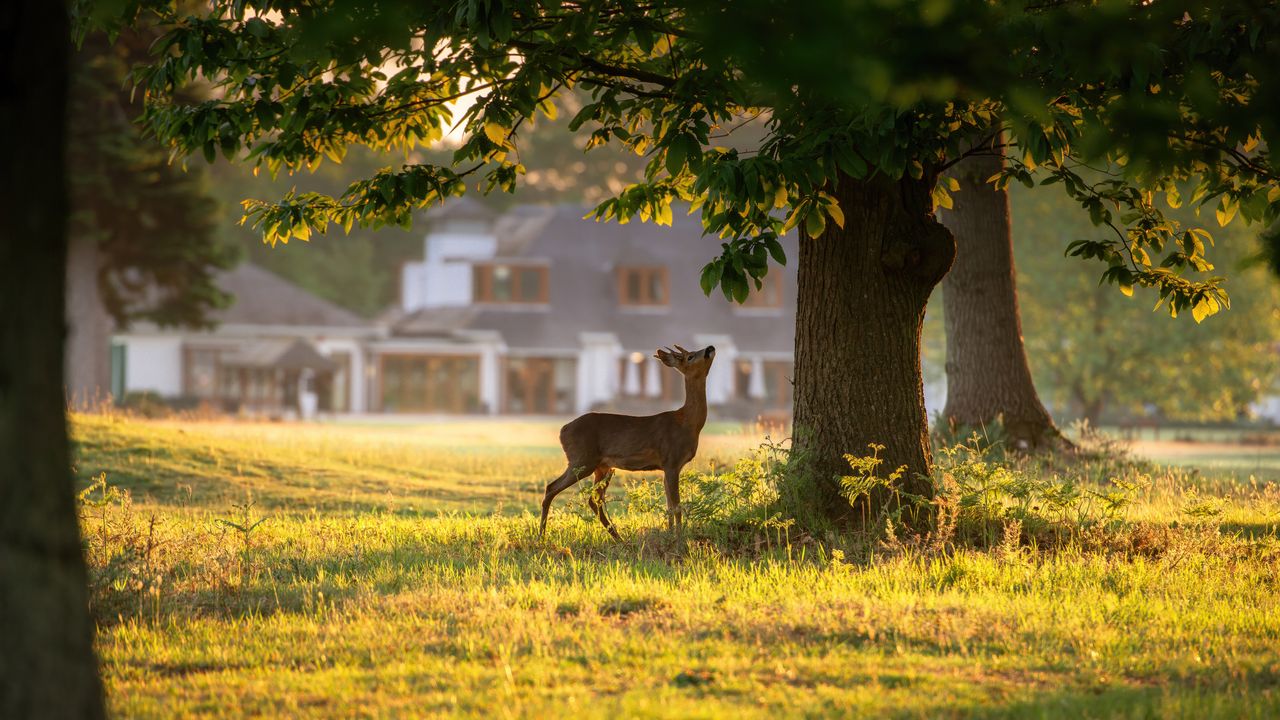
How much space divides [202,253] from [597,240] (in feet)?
85.8

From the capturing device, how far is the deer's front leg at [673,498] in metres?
9.33

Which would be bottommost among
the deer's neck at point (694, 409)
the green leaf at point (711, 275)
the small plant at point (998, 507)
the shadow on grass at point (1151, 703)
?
the shadow on grass at point (1151, 703)

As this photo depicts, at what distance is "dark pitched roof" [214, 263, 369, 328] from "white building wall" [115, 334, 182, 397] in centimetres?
218

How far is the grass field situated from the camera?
529 centimetres

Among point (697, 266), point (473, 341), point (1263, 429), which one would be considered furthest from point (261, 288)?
point (1263, 429)

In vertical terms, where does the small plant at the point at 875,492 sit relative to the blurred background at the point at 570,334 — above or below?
below

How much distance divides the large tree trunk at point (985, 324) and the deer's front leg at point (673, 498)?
8247 millimetres

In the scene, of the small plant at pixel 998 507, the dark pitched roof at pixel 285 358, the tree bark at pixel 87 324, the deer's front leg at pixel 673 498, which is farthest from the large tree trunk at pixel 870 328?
the dark pitched roof at pixel 285 358

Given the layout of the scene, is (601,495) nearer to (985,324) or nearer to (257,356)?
(985,324)

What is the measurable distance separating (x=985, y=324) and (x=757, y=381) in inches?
1305

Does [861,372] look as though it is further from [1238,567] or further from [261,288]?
[261,288]

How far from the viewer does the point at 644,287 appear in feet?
170

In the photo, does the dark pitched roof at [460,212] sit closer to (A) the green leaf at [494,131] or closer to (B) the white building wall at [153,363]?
(B) the white building wall at [153,363]

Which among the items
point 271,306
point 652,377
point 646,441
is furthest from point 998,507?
point 271,306
